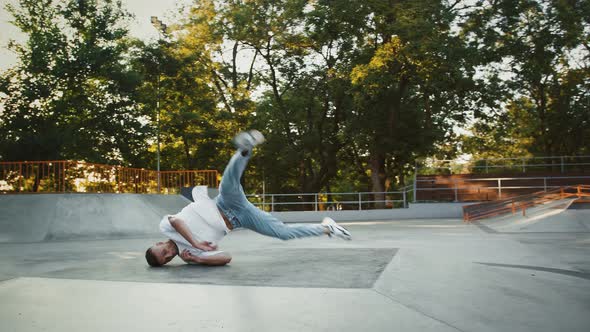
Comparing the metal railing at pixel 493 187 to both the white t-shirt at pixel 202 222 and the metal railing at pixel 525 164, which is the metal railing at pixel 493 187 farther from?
the white t-shirt at pixel 202 222

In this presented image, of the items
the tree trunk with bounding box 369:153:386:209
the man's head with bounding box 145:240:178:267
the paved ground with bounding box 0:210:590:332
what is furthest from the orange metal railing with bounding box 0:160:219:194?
the tree trunk with bounding box 369:153:386:209

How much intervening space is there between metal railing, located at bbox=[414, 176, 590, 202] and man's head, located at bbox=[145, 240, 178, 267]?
65.8 feet

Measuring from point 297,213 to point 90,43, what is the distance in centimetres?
1797

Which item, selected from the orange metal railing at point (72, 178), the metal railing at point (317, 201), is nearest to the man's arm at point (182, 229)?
the orange metal railing at point (72, 178)

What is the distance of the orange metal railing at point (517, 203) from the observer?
1609 centimetres

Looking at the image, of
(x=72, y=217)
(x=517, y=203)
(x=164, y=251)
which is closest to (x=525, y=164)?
(x=517, y=203)

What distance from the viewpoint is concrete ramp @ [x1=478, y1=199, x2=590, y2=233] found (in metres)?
12.2

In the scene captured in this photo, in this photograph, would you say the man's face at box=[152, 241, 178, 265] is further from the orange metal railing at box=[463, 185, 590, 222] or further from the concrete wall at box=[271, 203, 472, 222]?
the concrete wall at box=[271, 203, 472, 222]

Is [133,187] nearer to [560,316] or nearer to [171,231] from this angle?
[171,231]

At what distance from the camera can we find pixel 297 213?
2420 cm

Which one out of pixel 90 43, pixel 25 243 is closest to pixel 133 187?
pixel 25 243

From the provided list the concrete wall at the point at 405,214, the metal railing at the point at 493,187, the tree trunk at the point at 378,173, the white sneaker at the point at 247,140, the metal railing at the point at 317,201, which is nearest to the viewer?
the white sneaker at the point at 247,140

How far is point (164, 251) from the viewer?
5973 millimetres

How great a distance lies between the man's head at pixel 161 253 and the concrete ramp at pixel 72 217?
7735 millimetres
